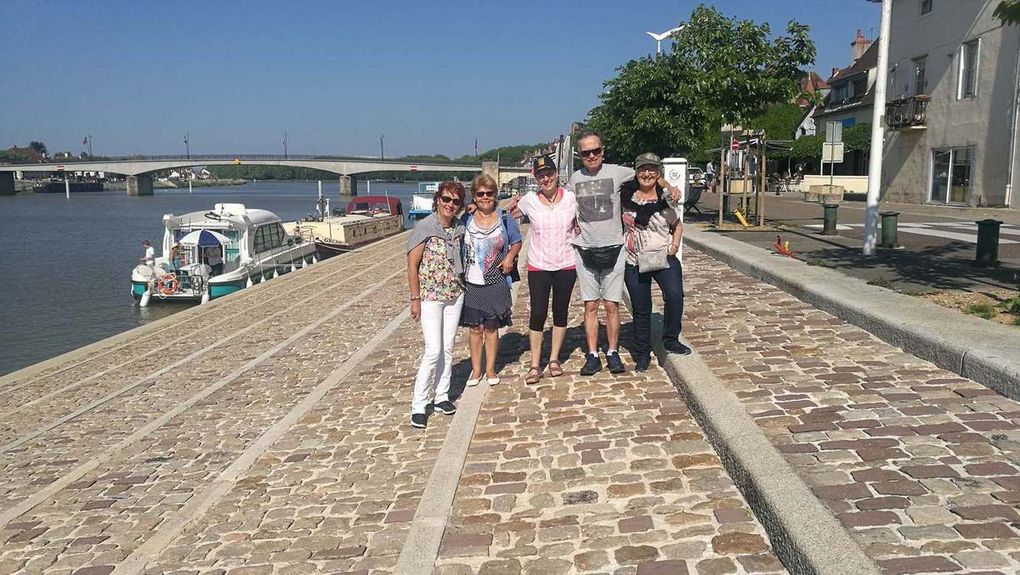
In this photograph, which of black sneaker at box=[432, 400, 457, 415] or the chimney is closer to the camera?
black sneaker at box=[432, 400, 457, 415]

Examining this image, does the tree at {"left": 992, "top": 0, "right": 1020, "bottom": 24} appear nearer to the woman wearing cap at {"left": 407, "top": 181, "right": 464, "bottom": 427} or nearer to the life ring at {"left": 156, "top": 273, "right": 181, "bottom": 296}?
the woman wearing cap at {"left": 407, "top": 181, "right": 464, "bottom": 427}

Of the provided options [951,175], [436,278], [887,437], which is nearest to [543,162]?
[436,278]

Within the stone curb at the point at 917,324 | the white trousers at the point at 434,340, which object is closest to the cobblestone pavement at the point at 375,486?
the white trousers at the point at 434,340

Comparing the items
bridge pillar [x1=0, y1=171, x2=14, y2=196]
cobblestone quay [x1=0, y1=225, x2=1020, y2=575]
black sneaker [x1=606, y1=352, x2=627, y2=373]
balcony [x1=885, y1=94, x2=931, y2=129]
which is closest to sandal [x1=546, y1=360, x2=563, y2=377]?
cobblestone quay [x1=0, y1=225, x2=1020, y2=575]

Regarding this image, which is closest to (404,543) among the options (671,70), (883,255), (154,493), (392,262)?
(154,493)

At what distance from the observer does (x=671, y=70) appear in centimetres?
2173

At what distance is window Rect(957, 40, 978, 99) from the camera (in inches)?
922

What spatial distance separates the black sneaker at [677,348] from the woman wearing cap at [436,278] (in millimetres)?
1870

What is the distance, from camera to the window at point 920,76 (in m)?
26.0

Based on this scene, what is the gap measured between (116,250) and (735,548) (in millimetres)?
42208

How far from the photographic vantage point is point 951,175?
25031 mm

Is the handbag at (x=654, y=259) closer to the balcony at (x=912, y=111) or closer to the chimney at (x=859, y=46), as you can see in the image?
the balcony at (x=912, y=111)

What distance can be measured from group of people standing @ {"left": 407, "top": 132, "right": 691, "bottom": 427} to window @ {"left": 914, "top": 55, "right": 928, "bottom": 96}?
24890 mm

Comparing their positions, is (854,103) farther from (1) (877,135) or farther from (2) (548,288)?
(2) (548,288)
